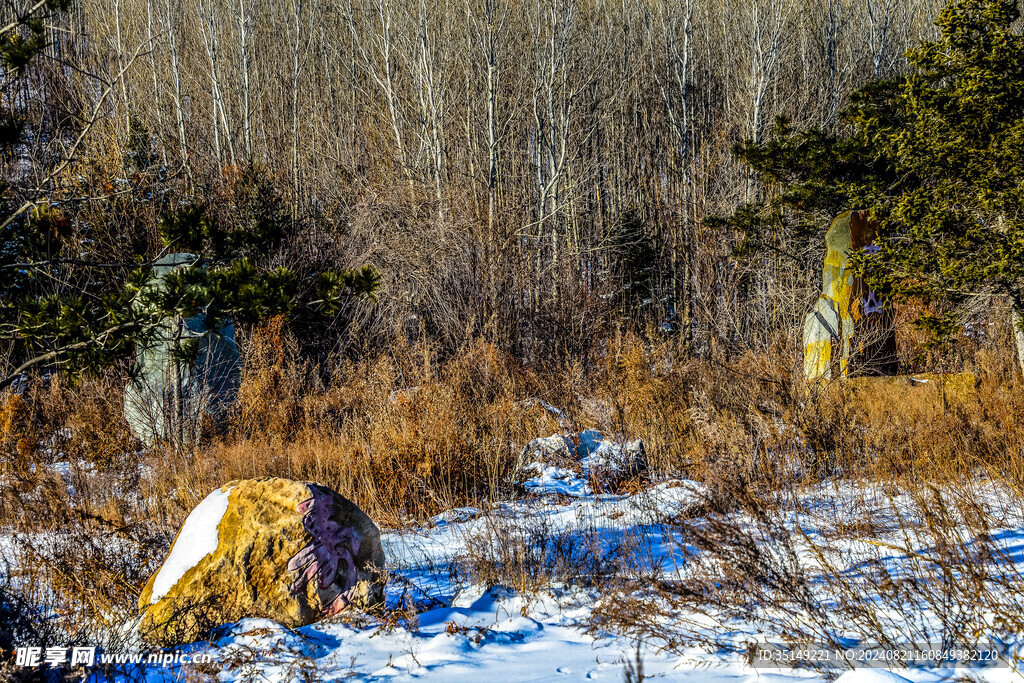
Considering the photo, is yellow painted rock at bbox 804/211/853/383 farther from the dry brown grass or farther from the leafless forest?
the leafless forest

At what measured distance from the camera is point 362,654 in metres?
2.81

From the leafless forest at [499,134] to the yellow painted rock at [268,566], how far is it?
6.10 metres

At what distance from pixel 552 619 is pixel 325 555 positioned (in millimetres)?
1029

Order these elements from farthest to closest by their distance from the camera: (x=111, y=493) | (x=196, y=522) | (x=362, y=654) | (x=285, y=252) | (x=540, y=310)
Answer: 1. (x=285, y=252)
2. (x=540, y=310)
3. (x=111, y=493)
4. (x=196, y=522)
5. (x=362, y=654)


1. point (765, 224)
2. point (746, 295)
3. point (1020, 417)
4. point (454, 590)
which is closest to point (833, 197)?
point (765, 224)

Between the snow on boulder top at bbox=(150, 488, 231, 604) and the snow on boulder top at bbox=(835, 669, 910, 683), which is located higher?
the snow on boulder top at bbox=(150, 488, 231, 604)

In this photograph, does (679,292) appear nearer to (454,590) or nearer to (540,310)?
(540,310)

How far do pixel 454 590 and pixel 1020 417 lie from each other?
4556mm

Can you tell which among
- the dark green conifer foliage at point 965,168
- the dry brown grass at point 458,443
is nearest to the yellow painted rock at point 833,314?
the dry brown grass at point 458,443

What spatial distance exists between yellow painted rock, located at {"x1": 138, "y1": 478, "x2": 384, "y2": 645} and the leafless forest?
240 inches

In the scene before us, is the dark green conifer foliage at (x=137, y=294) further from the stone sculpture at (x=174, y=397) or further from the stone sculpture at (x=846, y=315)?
the stone sculpture at (x=846, y=315)

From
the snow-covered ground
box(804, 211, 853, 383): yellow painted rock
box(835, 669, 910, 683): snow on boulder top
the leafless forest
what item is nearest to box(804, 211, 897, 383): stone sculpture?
box(804, 211, 853, 383): yellow painted rock

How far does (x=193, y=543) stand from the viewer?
3.16 m

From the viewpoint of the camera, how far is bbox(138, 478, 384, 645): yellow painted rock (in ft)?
9.78
